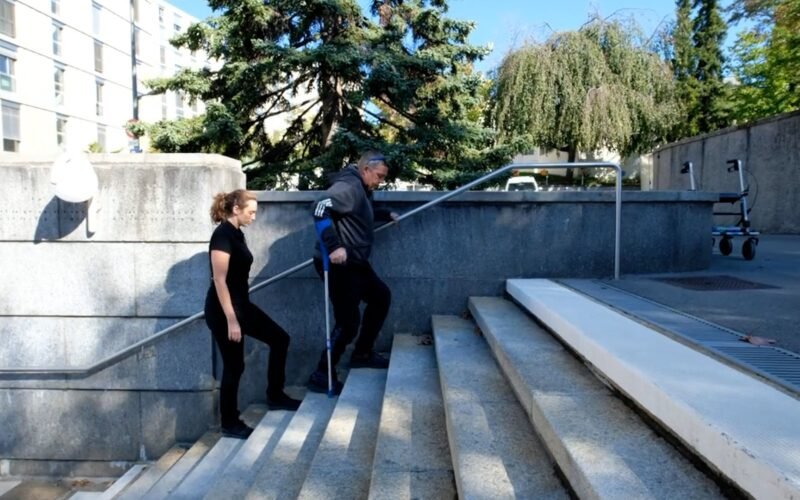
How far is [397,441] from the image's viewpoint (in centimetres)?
315

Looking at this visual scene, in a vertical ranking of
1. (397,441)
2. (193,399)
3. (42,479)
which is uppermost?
(397,441)

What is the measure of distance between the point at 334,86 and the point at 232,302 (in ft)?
29.4

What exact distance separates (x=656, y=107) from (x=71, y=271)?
23.0 m

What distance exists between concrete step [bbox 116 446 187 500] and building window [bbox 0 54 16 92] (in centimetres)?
3546

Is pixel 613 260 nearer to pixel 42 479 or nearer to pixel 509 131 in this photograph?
pixel 42 479

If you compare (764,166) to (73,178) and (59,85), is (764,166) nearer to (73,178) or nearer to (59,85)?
(73,178)

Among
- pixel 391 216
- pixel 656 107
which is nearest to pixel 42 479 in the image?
pixel 391 216

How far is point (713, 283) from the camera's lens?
532 centimetres

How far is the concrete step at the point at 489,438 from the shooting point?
232 cm

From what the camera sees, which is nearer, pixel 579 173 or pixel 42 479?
pixel 42 479

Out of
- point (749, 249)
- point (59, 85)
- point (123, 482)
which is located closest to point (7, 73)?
point (59, 85)

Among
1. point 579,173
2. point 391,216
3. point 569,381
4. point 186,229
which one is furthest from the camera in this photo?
point 579,173

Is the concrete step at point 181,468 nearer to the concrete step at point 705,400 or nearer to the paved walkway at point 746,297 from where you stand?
the concrete step at point 705,400

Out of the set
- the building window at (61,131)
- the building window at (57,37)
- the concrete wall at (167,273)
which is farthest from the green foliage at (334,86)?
the building window at (57,37)
